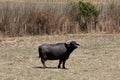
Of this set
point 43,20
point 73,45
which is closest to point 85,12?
point 43,20

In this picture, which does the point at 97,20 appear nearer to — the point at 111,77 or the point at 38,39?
the point at 38,39

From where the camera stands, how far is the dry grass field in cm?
1339

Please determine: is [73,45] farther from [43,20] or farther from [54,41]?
[43,20]

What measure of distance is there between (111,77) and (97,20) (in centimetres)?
1577

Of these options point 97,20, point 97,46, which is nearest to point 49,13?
point 97,20

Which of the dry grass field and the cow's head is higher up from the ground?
the cow's head

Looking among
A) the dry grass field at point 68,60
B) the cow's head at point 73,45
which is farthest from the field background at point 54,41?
the cow's head at point 73,45

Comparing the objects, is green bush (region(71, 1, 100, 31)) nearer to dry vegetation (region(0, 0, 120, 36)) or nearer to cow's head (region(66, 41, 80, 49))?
dry vegetation (region(0, 0, 120, 36))

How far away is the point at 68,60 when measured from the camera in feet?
56.1

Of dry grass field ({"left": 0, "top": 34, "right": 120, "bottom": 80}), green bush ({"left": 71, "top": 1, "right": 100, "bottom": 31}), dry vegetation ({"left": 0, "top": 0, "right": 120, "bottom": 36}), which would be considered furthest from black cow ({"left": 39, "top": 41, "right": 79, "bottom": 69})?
green bush ({"left": 71, "top": 1, "right": 100, "bottom": 31})

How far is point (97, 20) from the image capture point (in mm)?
28688

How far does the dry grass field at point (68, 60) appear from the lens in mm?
13391

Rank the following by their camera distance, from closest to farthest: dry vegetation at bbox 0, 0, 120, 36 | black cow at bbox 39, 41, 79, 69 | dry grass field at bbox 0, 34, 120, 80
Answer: dry grass field at bbox 0, 34, 120, 80 → black cow at bbox 39, 41, 79, 69 → dry vegetation at bbox 0, 0, 120, 36

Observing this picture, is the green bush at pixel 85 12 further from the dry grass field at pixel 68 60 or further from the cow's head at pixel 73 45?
the cow's head at pixel 73 45
